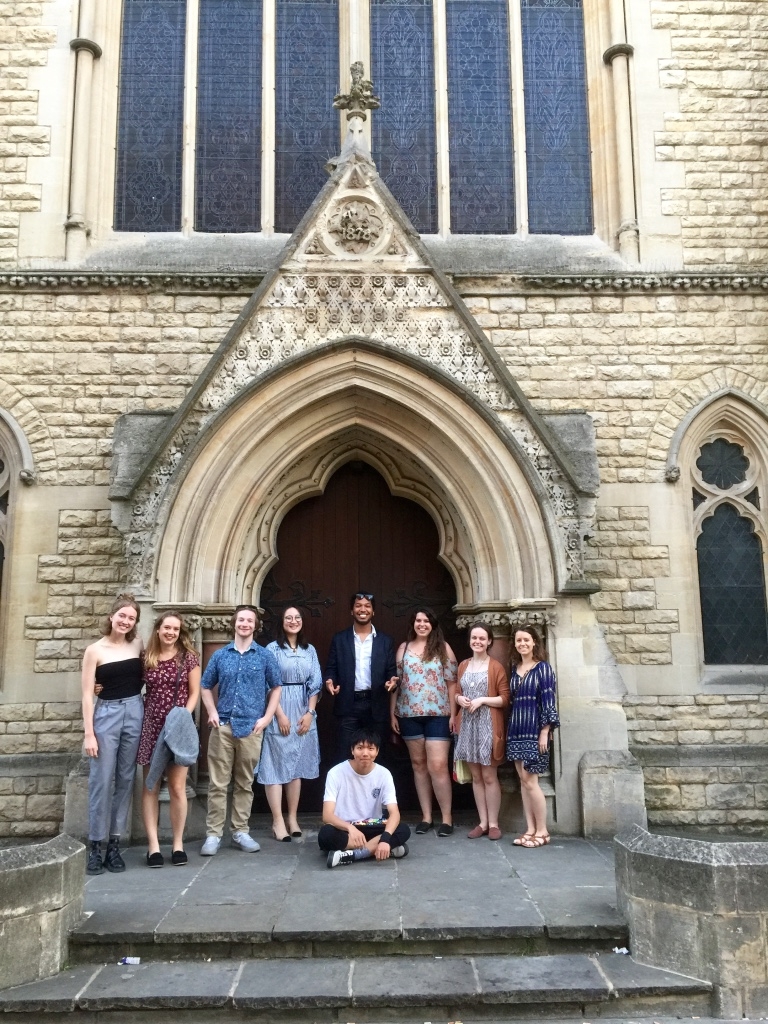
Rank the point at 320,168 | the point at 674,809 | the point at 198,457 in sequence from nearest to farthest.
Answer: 1. the point at 198,457
2. the point at 674,809
3. the point at 320,168

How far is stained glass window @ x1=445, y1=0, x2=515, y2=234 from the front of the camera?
9.21 meters

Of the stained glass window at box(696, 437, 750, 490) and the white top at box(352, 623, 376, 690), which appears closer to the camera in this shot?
the white top at box(352, 623, 376, 690)

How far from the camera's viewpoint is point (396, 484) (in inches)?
326

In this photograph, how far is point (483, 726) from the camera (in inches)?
269

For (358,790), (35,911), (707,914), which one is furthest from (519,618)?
(35,911)

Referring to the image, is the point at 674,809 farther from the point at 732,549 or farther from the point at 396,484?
the point at 396,484

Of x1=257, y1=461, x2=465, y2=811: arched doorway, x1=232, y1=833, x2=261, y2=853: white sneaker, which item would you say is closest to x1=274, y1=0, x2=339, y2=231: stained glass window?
x1=257, y1=461, x2=465, y2=811: arched doorway

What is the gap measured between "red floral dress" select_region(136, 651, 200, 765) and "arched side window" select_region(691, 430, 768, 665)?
4.96 metres

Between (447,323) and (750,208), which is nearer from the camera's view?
(447,323)

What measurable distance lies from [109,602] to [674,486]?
5.42 m

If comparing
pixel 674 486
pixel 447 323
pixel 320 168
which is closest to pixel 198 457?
pixel 447 323

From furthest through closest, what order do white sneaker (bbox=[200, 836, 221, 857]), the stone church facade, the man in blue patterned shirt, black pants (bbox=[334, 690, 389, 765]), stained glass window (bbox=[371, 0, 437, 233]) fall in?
stained glass window (bbox=[371, 0, 437, 233]), the stone church facade, black pants (bbox=[334, 690, 389, 765]), the man in blue patterned shirt, white sneaker (bbox=[200, 836, 221, 857])

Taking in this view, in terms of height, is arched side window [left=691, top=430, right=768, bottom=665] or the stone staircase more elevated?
arched side window [left=691, top=430, right=768, bottom=665]

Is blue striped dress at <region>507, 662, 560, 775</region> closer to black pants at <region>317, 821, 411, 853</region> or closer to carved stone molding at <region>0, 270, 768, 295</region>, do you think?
black pants at <region>317, 821, 411, 853</region>
